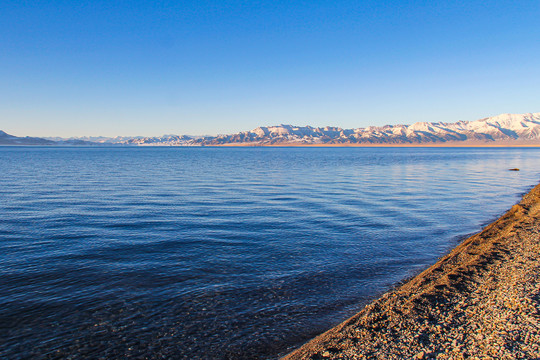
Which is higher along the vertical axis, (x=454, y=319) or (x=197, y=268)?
(x=454, y=319)

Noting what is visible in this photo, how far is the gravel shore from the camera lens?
20.3 feet

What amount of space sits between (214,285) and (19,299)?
557 centimetres

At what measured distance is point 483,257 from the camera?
1168 centimetres

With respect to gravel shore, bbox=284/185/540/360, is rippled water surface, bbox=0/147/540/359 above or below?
below

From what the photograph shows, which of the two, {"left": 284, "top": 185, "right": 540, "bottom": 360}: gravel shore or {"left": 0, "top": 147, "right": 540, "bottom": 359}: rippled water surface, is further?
{"left": 0, "top": 147, "right": 540, "bottom": 359}: rippled water surface

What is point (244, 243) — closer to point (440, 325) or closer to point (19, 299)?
point (19, 299)

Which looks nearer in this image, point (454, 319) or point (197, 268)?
point (454, 319)

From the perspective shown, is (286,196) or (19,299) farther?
(286,196)

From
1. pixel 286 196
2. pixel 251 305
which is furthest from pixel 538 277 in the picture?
pixel 286 196

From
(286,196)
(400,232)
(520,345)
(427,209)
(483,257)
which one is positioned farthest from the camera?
(286,196)

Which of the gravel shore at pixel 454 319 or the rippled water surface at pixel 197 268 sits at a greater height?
the gravel shore at pixel 454 319

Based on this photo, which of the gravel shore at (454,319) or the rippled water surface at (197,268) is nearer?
the gravel shore at (454,319)

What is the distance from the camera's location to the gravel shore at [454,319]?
6.20 meters

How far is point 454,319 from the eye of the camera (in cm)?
735
